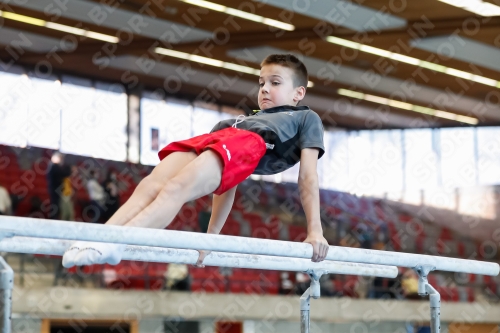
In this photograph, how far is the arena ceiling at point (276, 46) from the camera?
11.9m

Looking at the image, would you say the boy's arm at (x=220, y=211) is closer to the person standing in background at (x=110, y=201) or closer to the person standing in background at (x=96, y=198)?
the person standing in background at (x=110, y=201)

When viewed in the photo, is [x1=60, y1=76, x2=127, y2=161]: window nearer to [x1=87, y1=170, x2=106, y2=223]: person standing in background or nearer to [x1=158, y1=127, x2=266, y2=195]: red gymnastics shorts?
[x1=87, y1=170, x2=106, y2=223]: person standing in background

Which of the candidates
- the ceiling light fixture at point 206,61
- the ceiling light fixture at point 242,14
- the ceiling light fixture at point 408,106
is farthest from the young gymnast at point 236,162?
the ceiling light fixture at point 408,106

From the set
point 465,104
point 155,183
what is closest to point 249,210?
point 465,104

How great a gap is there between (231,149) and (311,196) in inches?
17.2

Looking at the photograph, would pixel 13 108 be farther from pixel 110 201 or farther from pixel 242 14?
pixel 242 14

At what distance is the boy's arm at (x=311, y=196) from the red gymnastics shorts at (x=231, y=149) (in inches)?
8.5

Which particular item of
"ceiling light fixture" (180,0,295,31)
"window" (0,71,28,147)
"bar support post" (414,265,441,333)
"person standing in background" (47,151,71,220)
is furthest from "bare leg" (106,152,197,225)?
"window" (0,71,28,147)

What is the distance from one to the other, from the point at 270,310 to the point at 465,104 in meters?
8.41

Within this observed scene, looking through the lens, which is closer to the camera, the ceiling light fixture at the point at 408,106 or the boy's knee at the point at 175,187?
the boy's knee at the point at 175,187

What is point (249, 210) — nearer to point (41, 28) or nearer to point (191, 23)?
point (191, 23)

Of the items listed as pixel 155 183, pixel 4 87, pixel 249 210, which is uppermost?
pixel 4 87

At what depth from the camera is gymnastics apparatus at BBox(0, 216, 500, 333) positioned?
2.34 metres

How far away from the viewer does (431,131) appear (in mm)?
19500
